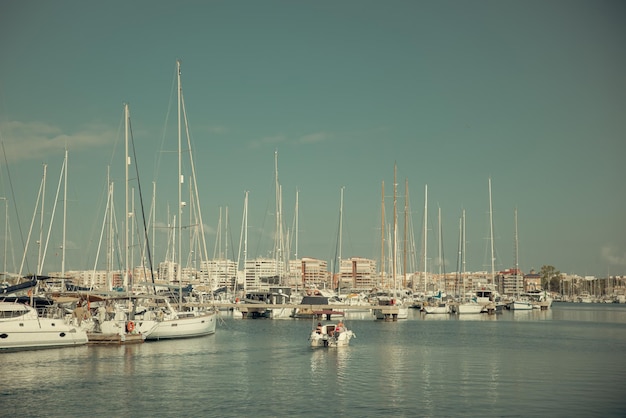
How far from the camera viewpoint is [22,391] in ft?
103

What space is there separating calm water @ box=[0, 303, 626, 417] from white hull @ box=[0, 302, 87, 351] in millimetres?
1052

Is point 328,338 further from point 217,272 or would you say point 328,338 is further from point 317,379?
point 217,272

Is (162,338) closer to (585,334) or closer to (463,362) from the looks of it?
(463,362)

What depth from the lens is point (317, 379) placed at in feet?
119

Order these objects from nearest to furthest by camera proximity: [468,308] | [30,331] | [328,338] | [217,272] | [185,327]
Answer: [30,331] → [328,338] → [185,327] → [468,308] → [217,272]

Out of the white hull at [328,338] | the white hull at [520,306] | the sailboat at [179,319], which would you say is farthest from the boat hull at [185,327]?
the white hull at [520,306]

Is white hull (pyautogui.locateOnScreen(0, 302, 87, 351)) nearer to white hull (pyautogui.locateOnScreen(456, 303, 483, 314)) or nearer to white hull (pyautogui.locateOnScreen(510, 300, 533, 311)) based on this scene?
white hull (pyautogui.locateOnScreen(456, 303, 483, 314))

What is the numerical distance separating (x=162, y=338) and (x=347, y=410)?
3064 cm

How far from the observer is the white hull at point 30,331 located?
4491 cm

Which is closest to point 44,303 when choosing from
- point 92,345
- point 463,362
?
point 92,345

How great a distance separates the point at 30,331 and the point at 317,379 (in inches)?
883

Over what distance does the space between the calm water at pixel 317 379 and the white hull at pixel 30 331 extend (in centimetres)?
105

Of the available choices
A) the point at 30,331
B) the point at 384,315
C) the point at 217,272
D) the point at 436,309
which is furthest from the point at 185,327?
the point at 217,272

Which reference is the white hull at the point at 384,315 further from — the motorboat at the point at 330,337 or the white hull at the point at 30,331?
the white hull at the point at 30,331
